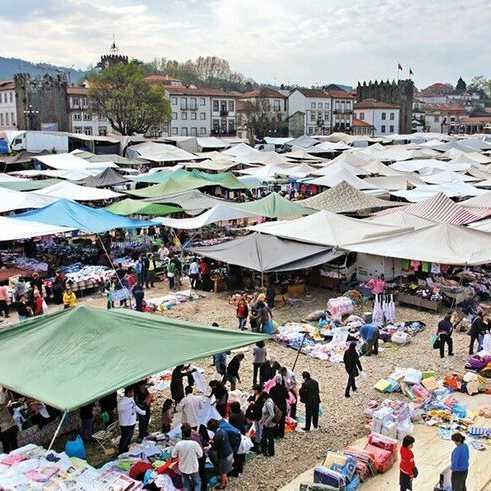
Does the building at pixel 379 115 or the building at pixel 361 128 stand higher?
the building at pixel 379 115

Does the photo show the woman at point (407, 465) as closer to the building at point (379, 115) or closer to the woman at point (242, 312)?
the woman at point (242, 312)

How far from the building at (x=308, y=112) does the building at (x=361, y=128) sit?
5.63m

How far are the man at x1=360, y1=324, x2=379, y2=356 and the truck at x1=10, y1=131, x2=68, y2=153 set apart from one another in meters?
34.8

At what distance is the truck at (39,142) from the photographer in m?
41.5

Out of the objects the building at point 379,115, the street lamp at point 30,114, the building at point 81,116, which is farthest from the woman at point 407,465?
the building at point 379,115

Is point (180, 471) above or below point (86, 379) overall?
below

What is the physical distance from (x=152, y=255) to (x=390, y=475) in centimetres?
1274

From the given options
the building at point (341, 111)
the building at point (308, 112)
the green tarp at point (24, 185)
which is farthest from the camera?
the building at point (341, 111)

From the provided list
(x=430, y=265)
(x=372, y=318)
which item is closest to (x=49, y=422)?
(x=372, y=318)

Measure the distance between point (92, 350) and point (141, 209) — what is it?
13.4m

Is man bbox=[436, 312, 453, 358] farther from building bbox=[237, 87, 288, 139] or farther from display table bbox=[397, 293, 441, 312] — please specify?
building bbox=[237, 87, 288, 139]

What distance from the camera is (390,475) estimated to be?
8203 mm

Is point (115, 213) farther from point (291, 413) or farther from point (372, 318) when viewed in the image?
point (291, 413)

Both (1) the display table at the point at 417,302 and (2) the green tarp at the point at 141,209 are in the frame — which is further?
(2) the green tarp at the point at 141,209
